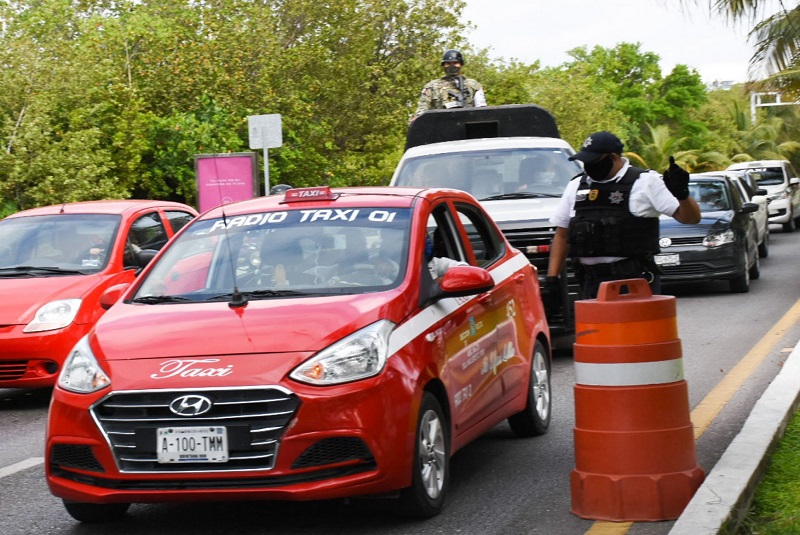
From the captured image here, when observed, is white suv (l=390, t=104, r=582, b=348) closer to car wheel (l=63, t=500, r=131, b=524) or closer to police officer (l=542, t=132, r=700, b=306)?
police officer (l=542, t=132, r=700, b=306)

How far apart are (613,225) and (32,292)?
5544 mm

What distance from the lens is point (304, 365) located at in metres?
5.82

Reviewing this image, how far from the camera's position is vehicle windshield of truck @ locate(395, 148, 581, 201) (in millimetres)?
12883

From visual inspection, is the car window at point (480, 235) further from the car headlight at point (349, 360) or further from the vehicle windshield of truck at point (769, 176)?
the vehicle windshield of truck at point (769, 176)

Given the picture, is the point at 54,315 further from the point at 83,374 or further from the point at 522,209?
the point at 83,374

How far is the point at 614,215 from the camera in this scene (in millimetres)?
7684

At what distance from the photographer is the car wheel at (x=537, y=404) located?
8289 millimetres

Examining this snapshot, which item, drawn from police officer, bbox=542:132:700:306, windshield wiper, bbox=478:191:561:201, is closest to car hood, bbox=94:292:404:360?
police officer, bbox=542:132:700:306

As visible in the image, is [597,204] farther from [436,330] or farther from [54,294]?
[54,294]

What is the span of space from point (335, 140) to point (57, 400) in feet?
119

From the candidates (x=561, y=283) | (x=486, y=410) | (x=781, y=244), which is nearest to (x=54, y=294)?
(x=561, y=283)

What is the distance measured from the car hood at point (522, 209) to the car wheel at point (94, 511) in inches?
229

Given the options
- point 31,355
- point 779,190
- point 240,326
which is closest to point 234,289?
point 240,326

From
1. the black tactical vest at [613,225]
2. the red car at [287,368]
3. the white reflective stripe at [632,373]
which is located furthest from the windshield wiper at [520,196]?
the white reflective stripe at [632,373]
